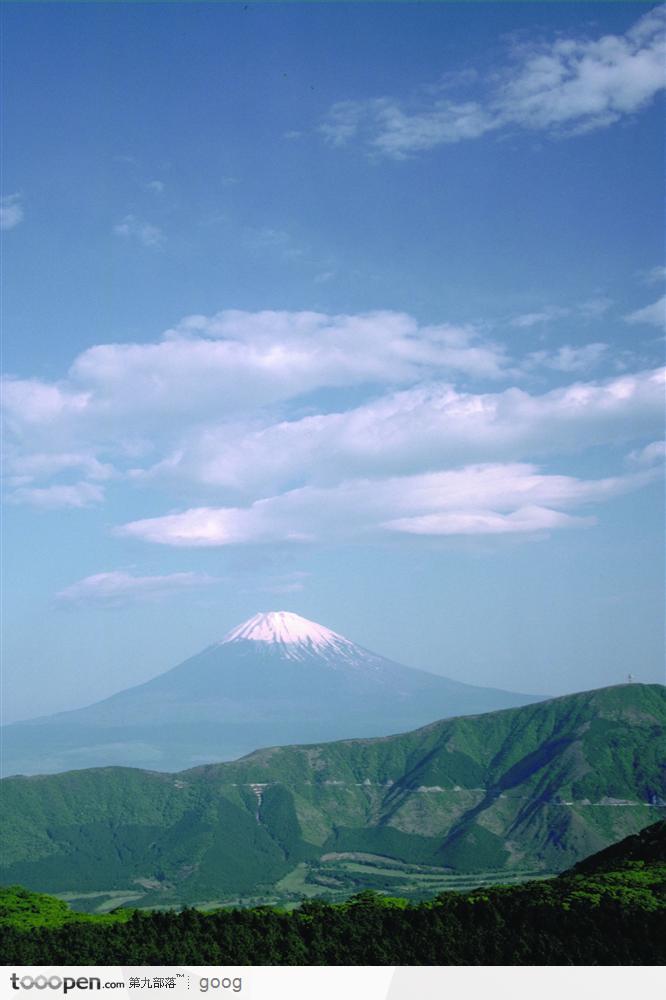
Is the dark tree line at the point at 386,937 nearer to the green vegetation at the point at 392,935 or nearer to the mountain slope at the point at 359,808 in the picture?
the green vegetation at the point at 392,935

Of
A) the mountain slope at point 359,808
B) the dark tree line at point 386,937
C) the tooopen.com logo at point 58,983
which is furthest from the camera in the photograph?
the mountain slope at point 359,808

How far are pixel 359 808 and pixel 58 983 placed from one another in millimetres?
100290

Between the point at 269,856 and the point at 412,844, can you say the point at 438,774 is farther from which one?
the point at 269,856

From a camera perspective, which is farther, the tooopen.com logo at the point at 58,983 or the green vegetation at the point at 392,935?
the green vegetation at the point at 392,935

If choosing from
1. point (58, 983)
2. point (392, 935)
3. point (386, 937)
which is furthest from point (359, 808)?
point (58, 983)

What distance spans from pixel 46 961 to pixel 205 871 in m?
75.8

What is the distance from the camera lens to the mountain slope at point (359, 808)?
102062 mm

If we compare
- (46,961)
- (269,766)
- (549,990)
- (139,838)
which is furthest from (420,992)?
(269,766)

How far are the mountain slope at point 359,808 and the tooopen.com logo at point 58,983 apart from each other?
7053 cm

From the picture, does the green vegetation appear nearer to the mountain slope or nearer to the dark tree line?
the dark tree line

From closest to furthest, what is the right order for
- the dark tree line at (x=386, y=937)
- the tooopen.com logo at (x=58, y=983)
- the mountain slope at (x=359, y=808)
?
the tooopen.com logo at (x=58, y=983) < the dark tree line at (x=386, y=937) < the mountain slope at (x=359, y=808)

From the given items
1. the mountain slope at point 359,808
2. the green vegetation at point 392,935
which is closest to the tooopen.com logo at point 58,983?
the green vegetation at point 392,935

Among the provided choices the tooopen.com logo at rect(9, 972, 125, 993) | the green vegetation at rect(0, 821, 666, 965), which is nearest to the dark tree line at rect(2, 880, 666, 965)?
the green vegetation at rect(0, 821, 666, 965)

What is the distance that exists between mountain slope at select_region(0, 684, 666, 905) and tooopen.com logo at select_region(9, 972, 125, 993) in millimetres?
70527
